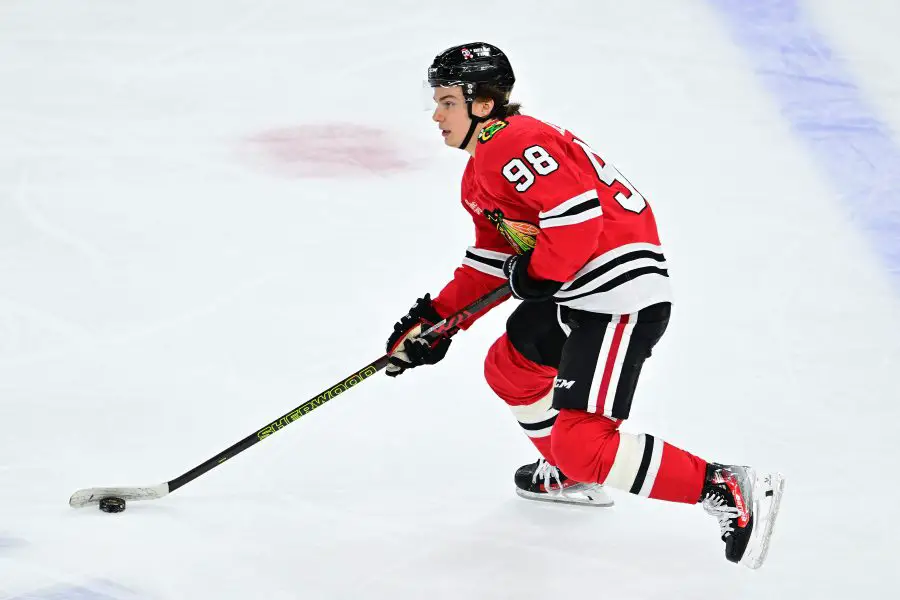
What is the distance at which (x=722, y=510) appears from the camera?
238 cm

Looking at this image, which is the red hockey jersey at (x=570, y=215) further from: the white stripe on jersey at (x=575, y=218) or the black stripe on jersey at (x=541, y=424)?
the black stripe on jersey at (x=541, y=424)

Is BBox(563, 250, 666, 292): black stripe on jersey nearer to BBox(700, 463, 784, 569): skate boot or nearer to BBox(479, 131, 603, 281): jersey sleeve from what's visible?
BBox(479, 131, 603, 281): jersey sleeve

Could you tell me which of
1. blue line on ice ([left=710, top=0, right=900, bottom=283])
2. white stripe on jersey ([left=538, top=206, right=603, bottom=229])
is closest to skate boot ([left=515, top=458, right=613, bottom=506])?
white stripe on jersey ([left=538, top=206, right=603, bottom=229])

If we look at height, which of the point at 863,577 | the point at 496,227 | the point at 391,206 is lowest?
the point at 863,577

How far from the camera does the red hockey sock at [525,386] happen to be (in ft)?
8.75

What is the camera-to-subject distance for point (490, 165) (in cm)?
236

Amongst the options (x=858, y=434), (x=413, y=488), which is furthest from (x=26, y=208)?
(x=858, y=434)

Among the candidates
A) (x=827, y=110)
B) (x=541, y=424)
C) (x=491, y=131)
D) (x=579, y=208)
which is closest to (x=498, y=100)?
(x=491, y=131)

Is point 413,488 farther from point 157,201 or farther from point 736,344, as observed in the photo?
point 157,201

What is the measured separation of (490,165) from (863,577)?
3.71 ft

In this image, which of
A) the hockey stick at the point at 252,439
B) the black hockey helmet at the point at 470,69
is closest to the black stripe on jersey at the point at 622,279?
the hockey stick at the point at 252,439

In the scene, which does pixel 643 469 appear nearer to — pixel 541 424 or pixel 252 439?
pixel 541 424

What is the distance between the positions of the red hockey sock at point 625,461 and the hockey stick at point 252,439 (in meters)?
0.42

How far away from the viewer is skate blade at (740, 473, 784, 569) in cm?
236
